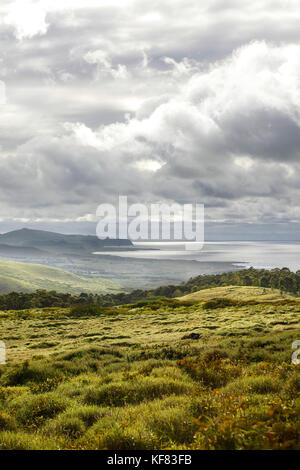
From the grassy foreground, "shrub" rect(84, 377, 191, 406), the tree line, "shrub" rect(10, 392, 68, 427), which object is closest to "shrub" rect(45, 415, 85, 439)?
the grassy foreground

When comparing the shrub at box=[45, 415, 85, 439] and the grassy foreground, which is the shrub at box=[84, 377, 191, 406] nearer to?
the grassy foreground

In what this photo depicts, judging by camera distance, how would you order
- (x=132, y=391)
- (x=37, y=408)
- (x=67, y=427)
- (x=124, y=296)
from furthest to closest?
1. (x=124, y=296)
2. (x=132, y=391)
3. (x=37, y=408)
4. (x=67, y=427)

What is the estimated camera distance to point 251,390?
762 cm

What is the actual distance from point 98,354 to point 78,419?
10650mm

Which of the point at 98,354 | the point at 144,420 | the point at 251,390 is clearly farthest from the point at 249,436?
the point at 98,354

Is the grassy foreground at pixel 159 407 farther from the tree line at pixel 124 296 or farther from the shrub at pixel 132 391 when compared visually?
the tree line at pixel 124 296

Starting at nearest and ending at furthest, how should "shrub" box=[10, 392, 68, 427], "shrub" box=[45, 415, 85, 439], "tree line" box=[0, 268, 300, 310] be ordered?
"shrub" box=[45, 415, 85, 439], "shrub" box=[10, 392, 68, 427], "tree line" box=[0, 268, 300, 310]

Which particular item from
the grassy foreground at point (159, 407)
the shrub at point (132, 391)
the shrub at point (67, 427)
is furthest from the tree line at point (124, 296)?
the shrub at point (67, 427)

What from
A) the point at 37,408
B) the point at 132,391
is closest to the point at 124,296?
the point at 132,391

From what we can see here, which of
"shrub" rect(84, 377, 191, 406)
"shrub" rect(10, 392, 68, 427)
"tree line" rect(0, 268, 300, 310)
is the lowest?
"tree line" rect(0, 268, 300, 310)

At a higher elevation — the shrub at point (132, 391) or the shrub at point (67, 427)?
the shrub at point (67, 427)

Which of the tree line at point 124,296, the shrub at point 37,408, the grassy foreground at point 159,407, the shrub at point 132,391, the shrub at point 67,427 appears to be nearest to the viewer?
the grassy foreground at point 159,407

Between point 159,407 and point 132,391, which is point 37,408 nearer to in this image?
point 132,391

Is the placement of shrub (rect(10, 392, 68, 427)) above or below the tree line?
above
